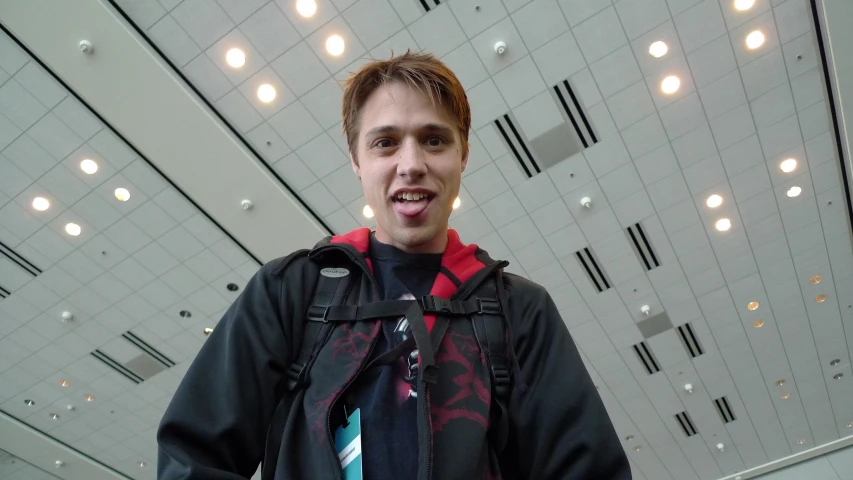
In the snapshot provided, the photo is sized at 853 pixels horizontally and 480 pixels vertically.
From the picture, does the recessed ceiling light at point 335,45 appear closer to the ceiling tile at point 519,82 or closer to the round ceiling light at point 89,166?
the ceiling tile at point 519,82

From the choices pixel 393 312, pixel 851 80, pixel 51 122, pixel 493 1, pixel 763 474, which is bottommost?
pixel 763 474

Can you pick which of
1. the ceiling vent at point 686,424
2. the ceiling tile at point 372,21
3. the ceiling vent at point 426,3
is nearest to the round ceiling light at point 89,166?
the ceiling tile at point 372,21

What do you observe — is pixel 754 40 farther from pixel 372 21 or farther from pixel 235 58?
pixel 235 58

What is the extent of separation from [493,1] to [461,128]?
851 centimetres

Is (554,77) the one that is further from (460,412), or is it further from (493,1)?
(460,412)

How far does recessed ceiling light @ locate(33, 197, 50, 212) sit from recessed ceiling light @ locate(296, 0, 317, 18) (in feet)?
18.4

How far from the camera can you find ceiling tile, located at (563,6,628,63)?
377 inches

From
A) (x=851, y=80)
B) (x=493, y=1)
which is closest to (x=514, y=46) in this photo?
(x=493, y=1)

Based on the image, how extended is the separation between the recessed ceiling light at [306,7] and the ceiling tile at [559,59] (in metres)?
3.22

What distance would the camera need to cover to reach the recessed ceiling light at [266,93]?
9961 mm

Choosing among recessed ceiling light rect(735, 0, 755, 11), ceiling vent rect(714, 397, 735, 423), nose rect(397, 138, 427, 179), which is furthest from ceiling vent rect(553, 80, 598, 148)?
nose rect(397, 138, 427, 179)

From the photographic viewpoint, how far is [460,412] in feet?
3.69

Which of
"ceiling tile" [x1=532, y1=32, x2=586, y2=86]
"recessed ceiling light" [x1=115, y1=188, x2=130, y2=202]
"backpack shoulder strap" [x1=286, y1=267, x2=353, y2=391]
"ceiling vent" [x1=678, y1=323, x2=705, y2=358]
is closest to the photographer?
"backpack shoulder strap" [x1=286, y1=267, x2=353, y2=391]

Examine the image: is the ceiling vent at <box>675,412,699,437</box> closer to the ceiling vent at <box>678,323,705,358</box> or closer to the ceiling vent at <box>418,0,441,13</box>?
the ceiling vent at <box>678,323,705,358</box>
